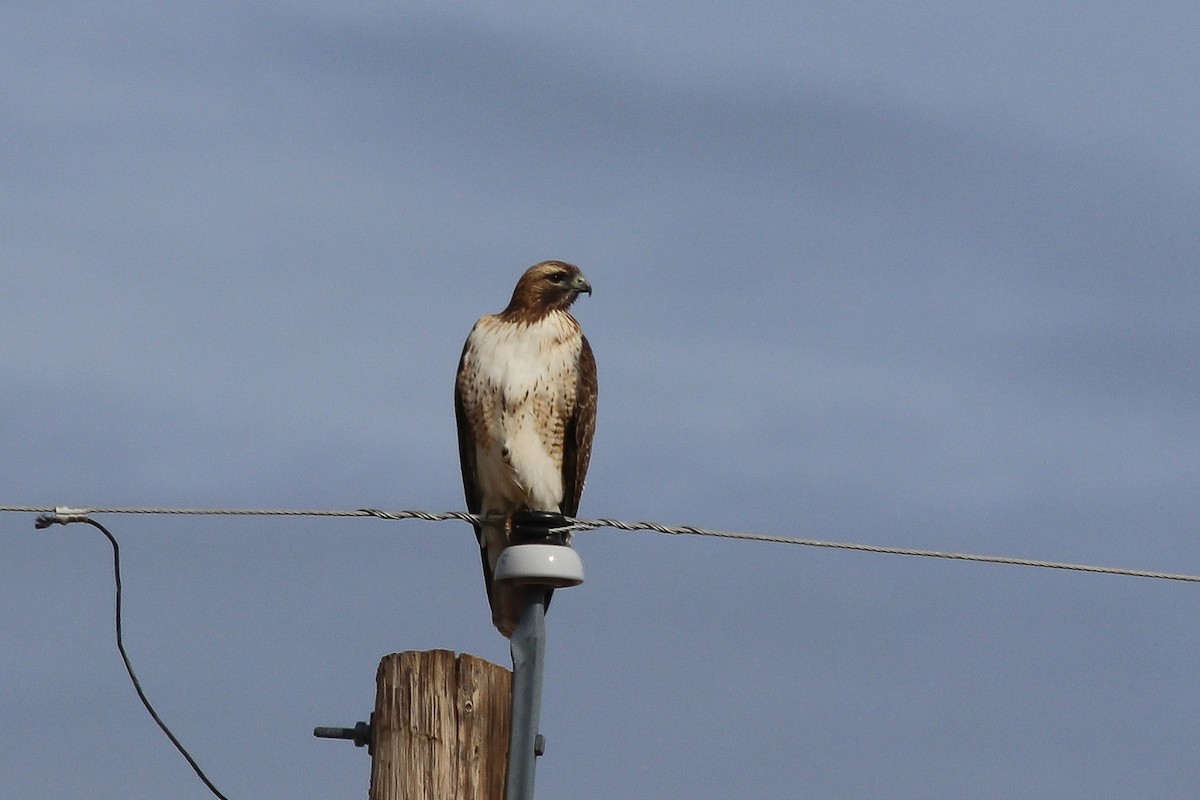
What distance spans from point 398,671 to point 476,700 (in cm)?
22

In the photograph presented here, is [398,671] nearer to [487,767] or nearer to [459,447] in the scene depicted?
[487,767]

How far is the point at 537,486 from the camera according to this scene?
26.9 feet

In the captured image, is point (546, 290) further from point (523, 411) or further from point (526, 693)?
point (526, 693)

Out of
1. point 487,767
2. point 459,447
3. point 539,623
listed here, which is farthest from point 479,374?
point 487,767

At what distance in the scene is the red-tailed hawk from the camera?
8.14 m

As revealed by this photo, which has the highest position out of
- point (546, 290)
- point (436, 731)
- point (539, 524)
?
point (546, 290)

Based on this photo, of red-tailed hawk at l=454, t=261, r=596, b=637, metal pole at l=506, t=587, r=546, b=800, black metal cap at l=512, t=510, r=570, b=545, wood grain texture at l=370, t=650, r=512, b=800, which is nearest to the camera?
wood grain texture at l=370, t=650, r=512, b=800

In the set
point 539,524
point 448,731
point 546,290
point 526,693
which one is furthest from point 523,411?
point 448,731

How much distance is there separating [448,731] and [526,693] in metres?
0.30

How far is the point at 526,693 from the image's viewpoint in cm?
505

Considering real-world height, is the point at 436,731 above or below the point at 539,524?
below

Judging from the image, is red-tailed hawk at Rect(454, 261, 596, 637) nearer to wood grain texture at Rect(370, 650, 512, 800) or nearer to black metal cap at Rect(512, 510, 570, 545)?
black metal cap at Rect(512, 510, 570, 545)

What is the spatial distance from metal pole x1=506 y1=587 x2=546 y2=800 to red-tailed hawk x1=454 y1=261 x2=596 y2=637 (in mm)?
2659

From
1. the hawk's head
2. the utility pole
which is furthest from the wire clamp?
the hawk's head
